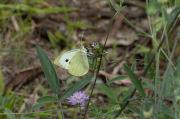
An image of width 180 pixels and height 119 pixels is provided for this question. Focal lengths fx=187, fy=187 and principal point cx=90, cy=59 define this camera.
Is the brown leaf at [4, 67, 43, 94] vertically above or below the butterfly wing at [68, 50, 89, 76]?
below

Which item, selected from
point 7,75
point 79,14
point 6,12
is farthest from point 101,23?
point 7,75

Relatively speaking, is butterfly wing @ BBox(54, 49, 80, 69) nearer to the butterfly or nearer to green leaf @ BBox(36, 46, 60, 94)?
the butterfly

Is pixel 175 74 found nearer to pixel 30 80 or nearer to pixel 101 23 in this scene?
pixel 30 80


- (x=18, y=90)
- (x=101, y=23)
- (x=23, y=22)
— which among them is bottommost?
(x=18, y=90)

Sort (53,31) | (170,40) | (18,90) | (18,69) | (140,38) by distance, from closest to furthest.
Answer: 1. (18,90)
2. (18,69)
3. (170,40)
4. (140,38)
5. (53,31)

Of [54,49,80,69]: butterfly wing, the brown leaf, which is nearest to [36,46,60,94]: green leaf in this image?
[54,49,80,69]: butterfly wing

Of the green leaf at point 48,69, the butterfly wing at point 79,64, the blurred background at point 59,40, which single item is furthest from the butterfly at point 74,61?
the blurred background at point 59,40

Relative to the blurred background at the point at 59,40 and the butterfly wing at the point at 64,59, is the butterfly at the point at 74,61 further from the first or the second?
the blurred background at the point at 59,40

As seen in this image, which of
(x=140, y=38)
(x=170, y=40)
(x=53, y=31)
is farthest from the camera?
(x=53, y=31)
